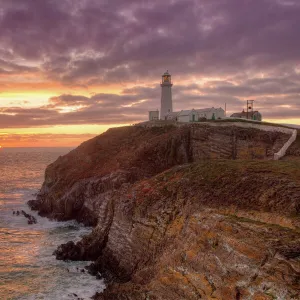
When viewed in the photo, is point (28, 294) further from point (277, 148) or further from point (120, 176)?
point (277, 148)

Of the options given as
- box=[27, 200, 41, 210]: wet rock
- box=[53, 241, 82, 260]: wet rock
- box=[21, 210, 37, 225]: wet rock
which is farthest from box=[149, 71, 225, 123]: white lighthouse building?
box=[53, 241, 82, 260]: wet rock

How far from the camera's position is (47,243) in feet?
129

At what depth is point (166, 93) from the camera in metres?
73.8

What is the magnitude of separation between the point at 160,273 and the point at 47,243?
73.8 feet

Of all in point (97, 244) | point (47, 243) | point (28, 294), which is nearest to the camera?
point (28, 294)

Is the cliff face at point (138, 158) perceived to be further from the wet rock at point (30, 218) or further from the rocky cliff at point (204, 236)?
the rocky cliff at point (204, 236)

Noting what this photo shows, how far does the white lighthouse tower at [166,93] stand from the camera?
7350cm

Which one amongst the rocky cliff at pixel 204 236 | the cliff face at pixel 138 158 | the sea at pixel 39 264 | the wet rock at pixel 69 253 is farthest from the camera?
the cliff face at pixel 138 158

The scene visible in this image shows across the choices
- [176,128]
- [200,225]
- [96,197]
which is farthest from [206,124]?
[200,225]

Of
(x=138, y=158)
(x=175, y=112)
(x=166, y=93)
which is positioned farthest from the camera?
(x=166, y=93)

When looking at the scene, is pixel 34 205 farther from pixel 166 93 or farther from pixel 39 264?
pixel 166 93

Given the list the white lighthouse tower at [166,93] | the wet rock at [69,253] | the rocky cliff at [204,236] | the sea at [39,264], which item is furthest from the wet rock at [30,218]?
the white lighthouse tower at [166,93]

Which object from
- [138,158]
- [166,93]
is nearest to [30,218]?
[138,158]

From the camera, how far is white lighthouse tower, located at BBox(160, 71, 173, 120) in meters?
73.5
